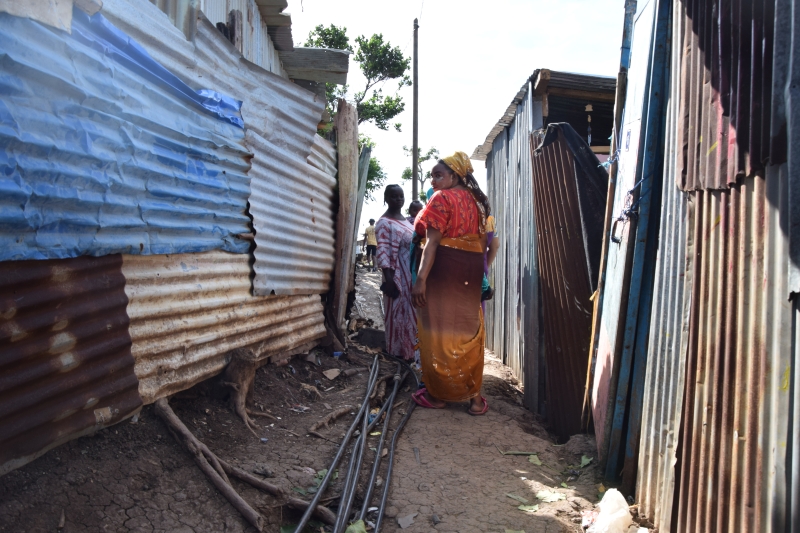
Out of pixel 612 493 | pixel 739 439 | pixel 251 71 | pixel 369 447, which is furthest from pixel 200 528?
pixel 251 71

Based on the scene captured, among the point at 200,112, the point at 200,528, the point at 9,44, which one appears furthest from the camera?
the point at 200,112

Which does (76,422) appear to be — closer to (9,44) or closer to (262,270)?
(9,44)

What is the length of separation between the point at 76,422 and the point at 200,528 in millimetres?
737

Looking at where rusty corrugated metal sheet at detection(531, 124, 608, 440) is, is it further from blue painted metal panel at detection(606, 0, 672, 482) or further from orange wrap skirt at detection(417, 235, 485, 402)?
blue painted metal panel at detection(606, 0, 672, 482)

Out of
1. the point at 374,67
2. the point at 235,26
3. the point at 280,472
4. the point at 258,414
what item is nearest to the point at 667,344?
the point at 280,472

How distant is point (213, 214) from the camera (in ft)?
12.5

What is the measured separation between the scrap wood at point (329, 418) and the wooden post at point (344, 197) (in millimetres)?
2045

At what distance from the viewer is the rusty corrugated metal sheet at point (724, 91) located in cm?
183

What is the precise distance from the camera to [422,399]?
4727 millimetres

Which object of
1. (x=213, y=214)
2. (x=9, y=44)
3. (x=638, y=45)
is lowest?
(x=213, y=214)

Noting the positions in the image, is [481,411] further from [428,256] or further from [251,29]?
[251,29]

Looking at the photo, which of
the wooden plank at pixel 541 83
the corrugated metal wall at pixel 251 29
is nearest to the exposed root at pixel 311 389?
the corrugated metal wall at pixel 251 29

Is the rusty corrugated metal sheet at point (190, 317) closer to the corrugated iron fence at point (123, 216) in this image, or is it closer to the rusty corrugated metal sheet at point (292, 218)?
the corrugated iron fence at point (123, 216)

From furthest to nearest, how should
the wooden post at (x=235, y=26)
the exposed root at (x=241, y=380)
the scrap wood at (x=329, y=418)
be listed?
the wooden post at (x=235, y=26) → the scrap wood at (x=329, y=418) → the exposed root at (x=241, y=380)
